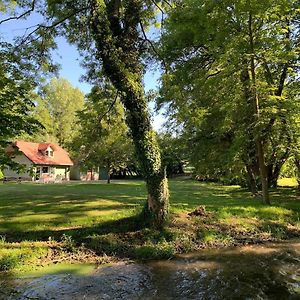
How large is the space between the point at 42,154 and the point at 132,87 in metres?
40.2

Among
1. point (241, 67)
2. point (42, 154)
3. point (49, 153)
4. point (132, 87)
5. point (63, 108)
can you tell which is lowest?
point (132, 87)

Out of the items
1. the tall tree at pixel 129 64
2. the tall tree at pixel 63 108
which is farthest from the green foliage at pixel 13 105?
the tall tree at pixel 63 108

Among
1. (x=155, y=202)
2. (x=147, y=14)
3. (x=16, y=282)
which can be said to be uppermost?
(x=147, y=14)

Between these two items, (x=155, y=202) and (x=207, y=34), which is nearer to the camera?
(x=155, y=202)

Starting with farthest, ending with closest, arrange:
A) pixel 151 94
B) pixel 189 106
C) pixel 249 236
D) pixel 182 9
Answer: pixel 189 106, pixel 182 9, pixel 151 94, pixel 249 236

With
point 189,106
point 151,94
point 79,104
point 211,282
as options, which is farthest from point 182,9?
point 79,104

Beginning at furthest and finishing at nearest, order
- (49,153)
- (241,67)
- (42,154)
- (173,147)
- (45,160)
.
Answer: (49,153), (42,154), (45,160), (173,147), (241,67)

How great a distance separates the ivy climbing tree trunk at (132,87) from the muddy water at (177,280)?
2480 mm

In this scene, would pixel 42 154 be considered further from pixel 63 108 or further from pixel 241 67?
pixel 241 67

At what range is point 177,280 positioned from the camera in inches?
320

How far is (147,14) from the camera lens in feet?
44.9

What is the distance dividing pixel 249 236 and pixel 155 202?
3443 millimetres

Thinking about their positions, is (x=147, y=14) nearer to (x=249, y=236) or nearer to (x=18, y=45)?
(x=18, y=45)

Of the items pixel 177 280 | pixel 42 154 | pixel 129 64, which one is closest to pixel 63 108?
pixel 42 154
